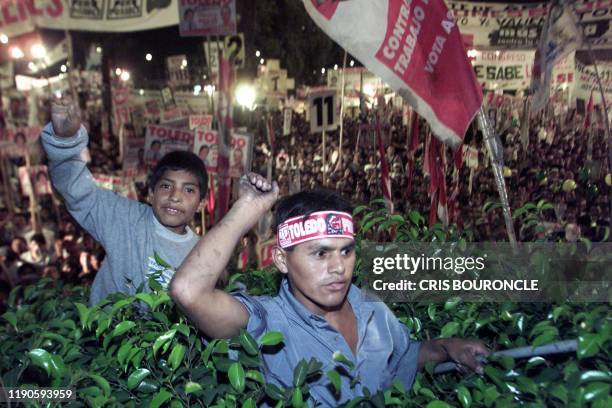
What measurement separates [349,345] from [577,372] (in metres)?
0.90

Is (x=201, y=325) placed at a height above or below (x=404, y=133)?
above

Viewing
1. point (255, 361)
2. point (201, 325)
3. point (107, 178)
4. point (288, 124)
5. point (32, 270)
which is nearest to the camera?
point (255, 361)

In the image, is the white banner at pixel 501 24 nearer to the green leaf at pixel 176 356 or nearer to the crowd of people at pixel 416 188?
the crowd of people at pixel 416 188

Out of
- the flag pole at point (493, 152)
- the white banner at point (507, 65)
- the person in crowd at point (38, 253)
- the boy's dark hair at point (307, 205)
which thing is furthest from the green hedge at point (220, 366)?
the white banner at point (507, 65)

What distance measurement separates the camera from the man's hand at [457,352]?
231cm

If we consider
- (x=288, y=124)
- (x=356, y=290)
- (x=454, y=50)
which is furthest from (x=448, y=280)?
(x=288, y=124)

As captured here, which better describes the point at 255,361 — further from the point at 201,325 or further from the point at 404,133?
the point at 404,133

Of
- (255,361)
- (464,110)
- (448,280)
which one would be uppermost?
(464,110)

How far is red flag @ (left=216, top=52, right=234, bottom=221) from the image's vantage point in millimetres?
8195

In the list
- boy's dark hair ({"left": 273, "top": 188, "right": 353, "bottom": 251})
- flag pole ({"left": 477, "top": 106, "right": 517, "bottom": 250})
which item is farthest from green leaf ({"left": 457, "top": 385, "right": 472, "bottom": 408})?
flag pole ({"left": 477, "top": 106, "right": 517, "bottom": 250})

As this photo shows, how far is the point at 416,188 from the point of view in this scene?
11.5m

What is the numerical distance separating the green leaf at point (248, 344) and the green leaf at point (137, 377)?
283 mm

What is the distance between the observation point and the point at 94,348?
2371 mm

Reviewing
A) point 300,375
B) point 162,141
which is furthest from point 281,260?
point 162,141
